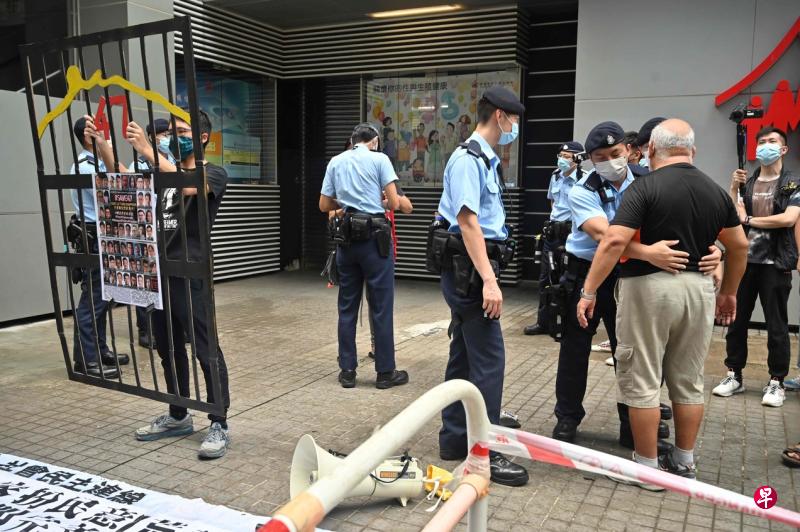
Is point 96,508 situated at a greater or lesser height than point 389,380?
greater

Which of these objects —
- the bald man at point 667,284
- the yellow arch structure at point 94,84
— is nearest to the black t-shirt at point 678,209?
the bald man at point 667,284

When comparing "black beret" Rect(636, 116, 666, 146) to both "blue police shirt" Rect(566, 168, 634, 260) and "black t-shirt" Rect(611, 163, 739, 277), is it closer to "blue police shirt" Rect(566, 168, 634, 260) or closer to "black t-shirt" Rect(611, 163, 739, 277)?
"blue police shirt" Rect(566, 168, 634, 260)

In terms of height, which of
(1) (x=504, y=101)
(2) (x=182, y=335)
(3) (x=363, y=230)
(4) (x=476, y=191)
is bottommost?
(2) (x=182, y=335)

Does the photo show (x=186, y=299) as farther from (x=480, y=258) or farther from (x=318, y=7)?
(x=318, y=7)

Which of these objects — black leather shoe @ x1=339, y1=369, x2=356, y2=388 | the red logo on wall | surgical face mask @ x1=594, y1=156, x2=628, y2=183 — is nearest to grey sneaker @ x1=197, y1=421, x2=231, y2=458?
black leather shoe @ x1=339, y1=369, x2=356, y2=388

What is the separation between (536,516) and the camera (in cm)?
315

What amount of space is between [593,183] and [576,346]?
36.4 inches

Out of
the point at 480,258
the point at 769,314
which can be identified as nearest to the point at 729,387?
the point at 769,314

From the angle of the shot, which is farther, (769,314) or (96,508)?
(769,314)

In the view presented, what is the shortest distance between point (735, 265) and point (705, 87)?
483 cm

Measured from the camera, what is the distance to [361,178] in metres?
5.07

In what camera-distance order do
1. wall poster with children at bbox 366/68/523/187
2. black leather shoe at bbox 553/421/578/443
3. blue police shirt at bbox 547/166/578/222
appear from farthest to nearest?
wall poster with children at bbox 366/68/523/187 → blue police shirt at bbox 547/166/578/222 → black leather shoe at bbox 553/421/578/443

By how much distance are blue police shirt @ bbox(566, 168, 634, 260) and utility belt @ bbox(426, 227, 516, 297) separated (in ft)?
1.29

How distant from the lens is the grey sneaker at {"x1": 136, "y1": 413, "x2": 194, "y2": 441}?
4.05m
